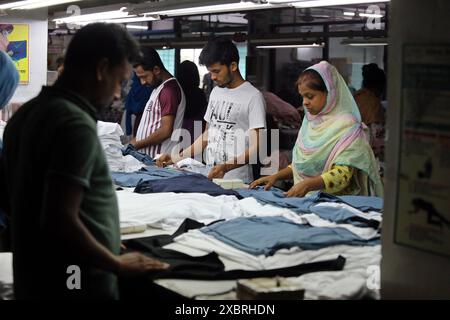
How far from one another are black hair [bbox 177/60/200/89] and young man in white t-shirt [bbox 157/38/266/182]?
1.65m

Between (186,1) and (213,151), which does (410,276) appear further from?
(186,1)

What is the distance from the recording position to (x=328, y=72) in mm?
3996

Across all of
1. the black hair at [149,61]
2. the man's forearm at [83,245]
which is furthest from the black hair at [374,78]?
the man's forearm at [83,245]

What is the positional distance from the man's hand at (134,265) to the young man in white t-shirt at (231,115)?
258 cm

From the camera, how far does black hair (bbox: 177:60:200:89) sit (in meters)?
6.61

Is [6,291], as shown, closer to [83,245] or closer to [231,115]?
[83,245]

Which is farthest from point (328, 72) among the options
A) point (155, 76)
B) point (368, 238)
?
point (155, 76)

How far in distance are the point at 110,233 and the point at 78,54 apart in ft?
1.73

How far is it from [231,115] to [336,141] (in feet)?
3.51

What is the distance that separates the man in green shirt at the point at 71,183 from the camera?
70.2 inches

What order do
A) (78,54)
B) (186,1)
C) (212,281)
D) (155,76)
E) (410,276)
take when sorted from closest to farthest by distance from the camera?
(78,54) → (410,276) → (212,281) → (186,1) → (155,76)

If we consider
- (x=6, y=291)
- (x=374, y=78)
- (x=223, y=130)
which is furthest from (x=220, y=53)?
(x=374, y=78)
